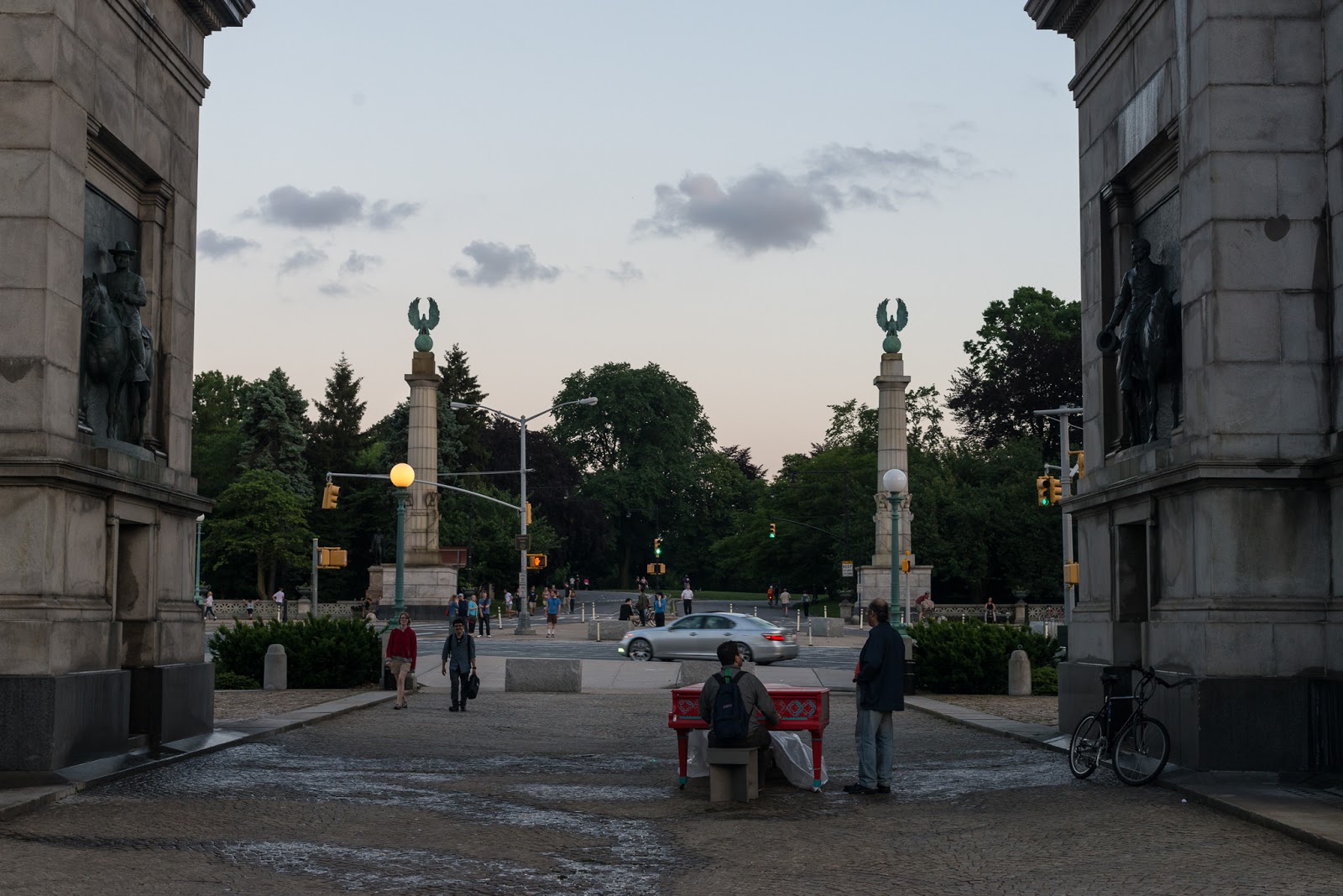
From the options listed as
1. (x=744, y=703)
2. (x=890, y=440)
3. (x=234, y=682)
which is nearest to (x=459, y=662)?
(x=234, y=682)

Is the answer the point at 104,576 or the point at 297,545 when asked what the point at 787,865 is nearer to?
the point at 104,576

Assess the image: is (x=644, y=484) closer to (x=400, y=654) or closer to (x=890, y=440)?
(x=890, y=440)

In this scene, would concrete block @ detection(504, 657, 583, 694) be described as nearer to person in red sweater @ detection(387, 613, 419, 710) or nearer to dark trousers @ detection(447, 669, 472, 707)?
person in red sweater @ detection(387, 613, 419, 710)

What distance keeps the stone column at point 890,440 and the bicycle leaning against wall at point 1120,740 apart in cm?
5570

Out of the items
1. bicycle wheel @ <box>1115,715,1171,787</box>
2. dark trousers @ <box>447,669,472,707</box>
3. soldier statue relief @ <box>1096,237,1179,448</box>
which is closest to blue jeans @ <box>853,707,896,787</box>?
bicycle wheel @ <box>1115,715,1171,787</box>

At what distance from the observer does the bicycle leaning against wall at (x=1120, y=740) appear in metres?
14.7

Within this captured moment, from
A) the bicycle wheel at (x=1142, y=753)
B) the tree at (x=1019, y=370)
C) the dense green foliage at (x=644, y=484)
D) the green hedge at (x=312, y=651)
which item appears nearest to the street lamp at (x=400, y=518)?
the green hedge at (x=312, y=651)

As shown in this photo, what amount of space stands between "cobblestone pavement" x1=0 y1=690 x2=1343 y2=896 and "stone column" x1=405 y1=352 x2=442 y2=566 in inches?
2100

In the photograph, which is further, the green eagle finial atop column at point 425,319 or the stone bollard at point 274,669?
the green eagle finial atop column at point 425,319

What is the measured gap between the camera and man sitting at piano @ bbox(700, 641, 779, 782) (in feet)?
45.3

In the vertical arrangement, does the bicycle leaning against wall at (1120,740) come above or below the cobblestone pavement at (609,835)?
above

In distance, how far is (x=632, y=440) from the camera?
13025cm

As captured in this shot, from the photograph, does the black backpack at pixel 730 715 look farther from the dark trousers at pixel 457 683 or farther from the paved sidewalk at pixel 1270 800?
the dark trousers at pixel 457 683

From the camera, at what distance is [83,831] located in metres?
11.7
